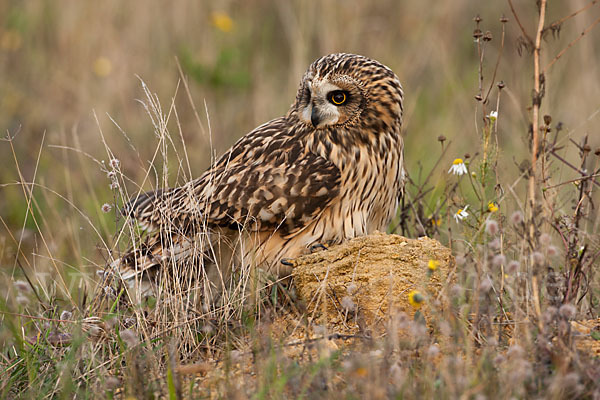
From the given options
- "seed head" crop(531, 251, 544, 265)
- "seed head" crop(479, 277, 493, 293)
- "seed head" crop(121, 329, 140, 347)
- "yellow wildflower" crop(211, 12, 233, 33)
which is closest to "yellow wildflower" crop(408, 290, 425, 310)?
"seed head" crop(479, 277, 493, 293)


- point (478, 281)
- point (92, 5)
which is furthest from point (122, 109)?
point (478, 281)

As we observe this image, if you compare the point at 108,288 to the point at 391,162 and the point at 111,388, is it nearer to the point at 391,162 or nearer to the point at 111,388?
the point at 111,388

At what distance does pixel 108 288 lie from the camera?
11.0 ft

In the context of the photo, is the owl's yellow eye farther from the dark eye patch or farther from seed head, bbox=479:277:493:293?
seed head, bbox=479:277:493:293

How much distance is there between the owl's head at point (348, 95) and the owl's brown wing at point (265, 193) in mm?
185

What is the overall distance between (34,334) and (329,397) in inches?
70.7

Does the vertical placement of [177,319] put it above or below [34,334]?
above

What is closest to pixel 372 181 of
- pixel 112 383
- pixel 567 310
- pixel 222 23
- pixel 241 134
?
pixel 567 310

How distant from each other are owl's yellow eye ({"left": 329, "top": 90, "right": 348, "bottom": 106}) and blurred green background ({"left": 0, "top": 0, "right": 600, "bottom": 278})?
106 inches

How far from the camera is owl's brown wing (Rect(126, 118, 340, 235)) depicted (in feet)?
11.7

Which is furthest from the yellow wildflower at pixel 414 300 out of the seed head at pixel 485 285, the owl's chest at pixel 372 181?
the owl's chest at pixel 372 181

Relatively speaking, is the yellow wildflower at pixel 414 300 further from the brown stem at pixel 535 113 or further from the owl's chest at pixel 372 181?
the owl's chest at pixel 372 181

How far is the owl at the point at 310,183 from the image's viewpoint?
3598 mm

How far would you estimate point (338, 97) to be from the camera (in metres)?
3.67
